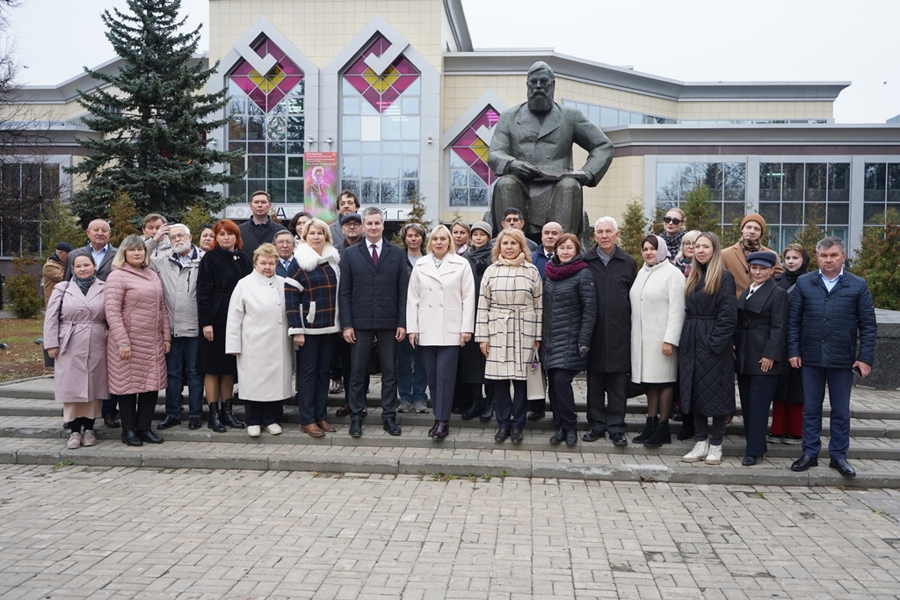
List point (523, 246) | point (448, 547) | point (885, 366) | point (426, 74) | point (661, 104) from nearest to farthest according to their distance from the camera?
point (448, 547) < point (523, 246) < point (885, 366) < point (426, 74) < point (661, 104)

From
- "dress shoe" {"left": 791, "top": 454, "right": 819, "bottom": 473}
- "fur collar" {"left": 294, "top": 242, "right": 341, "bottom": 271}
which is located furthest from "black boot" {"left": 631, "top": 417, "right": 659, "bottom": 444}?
"fur collar" {"left": 294, "top": 242, "right": 341, "bottom": 271}

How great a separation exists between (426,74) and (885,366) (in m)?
30.7

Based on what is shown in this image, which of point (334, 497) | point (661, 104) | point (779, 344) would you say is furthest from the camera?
point (661, 104)

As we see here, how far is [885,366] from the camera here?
1064 cm

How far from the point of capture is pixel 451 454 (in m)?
7.09

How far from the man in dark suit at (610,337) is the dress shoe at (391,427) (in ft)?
6.09

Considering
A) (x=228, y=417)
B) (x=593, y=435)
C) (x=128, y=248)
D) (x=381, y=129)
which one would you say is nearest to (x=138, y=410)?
(x=228, y=417)

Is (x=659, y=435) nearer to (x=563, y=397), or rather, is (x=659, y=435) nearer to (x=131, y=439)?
(x=563, y=397)

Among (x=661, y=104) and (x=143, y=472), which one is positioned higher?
(x=661, y=104)

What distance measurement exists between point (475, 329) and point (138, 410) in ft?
11.4

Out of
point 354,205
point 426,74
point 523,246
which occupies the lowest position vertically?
point 523,246

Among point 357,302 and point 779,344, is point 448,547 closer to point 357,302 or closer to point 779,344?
point 357,302

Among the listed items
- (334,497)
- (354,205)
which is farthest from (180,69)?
(334,497)

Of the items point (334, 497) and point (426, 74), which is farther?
point (426, 74)
